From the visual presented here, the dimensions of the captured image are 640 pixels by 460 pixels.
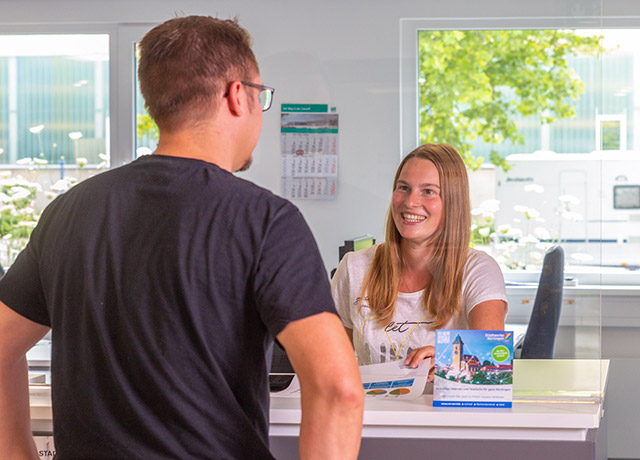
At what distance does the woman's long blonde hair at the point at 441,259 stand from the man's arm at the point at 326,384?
899mm

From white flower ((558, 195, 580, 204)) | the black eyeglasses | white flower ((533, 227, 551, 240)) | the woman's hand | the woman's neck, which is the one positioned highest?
the black eyeglasses

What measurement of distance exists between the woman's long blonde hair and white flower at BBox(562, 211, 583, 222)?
25 centimetres

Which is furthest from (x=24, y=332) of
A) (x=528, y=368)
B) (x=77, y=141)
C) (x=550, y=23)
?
(x=77, y=141)

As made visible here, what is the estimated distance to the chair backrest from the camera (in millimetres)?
1968

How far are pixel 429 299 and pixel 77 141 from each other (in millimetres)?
1729

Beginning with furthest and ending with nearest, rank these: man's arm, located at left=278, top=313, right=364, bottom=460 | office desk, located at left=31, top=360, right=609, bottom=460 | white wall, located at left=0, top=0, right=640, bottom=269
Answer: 1. white wall, located at left=0, top=0, right=640, bottom=269
2. office desk, located at left=31, top=360, right=609, bottom=460
3. man's arm, located at left=278, top=313, right=364, bottom=460

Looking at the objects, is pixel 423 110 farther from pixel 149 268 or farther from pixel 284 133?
pixel 149 268

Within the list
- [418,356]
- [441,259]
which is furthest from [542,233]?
→ [418,356]

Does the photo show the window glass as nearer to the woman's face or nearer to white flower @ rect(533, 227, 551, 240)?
the woman's face

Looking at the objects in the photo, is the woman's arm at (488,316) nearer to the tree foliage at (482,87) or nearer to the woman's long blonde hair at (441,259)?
the woman's long blonde hair at (441,259)

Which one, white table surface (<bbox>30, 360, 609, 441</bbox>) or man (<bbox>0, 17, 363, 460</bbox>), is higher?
man (<bbox>0, 17, 363, 460</bbox>)

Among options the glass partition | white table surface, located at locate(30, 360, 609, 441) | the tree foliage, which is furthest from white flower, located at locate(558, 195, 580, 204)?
white table surface, located at locate(30, 360, 609, 441)

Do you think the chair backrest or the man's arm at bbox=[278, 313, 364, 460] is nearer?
the man's arm at bbox=[278, 313, 364, 460]

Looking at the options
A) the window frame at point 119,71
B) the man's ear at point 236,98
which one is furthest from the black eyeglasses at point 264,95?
the window frame at point 119,71
